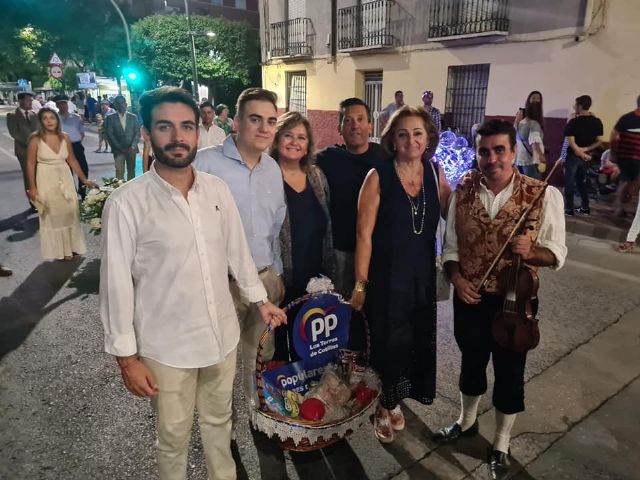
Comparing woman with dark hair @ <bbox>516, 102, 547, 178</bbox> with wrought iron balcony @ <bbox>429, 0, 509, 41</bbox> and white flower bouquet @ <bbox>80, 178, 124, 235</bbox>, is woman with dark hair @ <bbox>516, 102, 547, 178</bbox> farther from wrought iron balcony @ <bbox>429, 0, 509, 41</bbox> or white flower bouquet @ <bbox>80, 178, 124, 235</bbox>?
white flower bouquet @ <bbox>80, 178, 124, 235</bbox>

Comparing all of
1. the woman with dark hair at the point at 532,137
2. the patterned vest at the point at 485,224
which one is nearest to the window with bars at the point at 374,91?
the woman with dark hair at the point at 532,137

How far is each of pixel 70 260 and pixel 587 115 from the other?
8.26 m

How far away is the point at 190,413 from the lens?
2.19 m

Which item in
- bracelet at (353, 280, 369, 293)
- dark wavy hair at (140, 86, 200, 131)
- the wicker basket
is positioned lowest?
the wicker basket

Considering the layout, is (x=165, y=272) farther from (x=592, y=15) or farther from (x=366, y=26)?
(x=366, y=26)

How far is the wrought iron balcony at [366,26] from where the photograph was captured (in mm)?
13992

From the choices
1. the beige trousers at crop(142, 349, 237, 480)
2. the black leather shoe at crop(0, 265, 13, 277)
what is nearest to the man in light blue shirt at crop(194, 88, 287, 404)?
the beige trousers at crop(142, 349, 237, 480)

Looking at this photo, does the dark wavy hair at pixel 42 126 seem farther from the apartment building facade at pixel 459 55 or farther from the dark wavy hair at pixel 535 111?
the apartment building facade at pixel 459 55

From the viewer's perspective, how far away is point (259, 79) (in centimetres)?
2658

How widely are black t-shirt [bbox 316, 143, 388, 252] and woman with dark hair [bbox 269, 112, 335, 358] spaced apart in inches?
5.3

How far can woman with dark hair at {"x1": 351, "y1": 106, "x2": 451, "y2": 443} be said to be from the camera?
103 inches

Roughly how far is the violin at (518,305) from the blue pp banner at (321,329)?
902mm

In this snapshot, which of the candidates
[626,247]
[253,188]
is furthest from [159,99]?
[626,247]

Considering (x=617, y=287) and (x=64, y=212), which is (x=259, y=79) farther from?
(x=617, y=287)
